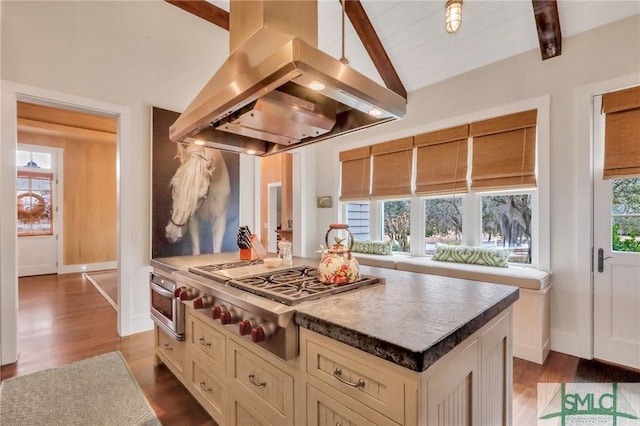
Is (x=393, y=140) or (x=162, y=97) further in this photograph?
(x=393, y=140)

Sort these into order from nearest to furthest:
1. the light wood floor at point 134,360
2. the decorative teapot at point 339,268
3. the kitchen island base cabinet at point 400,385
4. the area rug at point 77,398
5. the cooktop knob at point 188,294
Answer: the kitchen island base cabinet at point 400,385, the decorative teapot at point 339,268, the cooktop knob at point 188,294, the area rug at point 77,398, the light wood floor at point 134,360

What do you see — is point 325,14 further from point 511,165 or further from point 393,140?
point 511,165

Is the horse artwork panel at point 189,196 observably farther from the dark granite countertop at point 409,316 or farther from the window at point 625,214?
the window at point 625,214


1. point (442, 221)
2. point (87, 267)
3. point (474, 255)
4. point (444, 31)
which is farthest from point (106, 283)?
point (444, 31)

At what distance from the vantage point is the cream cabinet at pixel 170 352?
6.74 feet

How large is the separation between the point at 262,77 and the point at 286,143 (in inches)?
40.4

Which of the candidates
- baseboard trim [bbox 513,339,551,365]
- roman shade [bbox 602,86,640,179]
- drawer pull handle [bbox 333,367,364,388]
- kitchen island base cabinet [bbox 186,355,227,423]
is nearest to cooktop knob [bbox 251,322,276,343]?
drawer pull handle [bbox 333,367,364,388]

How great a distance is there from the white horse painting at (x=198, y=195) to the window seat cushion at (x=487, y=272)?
2.42 meters

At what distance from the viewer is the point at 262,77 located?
1.11 m

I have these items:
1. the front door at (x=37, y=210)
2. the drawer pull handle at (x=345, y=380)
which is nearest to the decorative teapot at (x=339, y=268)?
the drawer pull handle at (x=345, y=380)

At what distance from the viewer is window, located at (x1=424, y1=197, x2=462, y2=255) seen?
381 cm

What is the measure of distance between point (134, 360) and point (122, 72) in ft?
9.75

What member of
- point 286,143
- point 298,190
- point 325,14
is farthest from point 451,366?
point 298,190

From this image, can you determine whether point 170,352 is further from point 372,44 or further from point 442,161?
point 372,44
